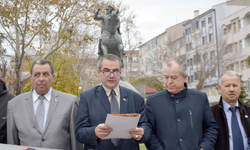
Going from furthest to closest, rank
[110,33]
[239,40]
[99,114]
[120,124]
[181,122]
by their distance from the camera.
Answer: [239,40] → [110,33] → [181,122] → [99,114] → [120,124]

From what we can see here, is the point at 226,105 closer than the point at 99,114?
No

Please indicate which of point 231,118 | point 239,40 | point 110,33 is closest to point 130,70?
point 239,40

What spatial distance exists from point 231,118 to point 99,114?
1781mm

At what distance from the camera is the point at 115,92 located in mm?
3330

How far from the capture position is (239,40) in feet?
123

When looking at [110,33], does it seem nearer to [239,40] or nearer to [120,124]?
[120,124]

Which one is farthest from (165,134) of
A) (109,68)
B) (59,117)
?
(59,117)

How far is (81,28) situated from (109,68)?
1053 inches

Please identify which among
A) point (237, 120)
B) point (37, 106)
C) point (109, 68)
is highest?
point (109, 68)

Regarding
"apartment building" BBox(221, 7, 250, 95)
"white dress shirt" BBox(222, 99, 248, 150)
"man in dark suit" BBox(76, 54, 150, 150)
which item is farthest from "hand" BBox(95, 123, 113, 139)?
"apartment building" BBox(221, 7, 250, 95)

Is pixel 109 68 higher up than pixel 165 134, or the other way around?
pixel 109 68

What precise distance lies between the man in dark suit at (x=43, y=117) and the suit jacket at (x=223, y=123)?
1.79m

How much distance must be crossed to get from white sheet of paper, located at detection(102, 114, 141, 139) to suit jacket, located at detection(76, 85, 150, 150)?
288 millimetres

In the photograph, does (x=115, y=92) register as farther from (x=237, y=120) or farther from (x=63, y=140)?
(x=237, y=120)
